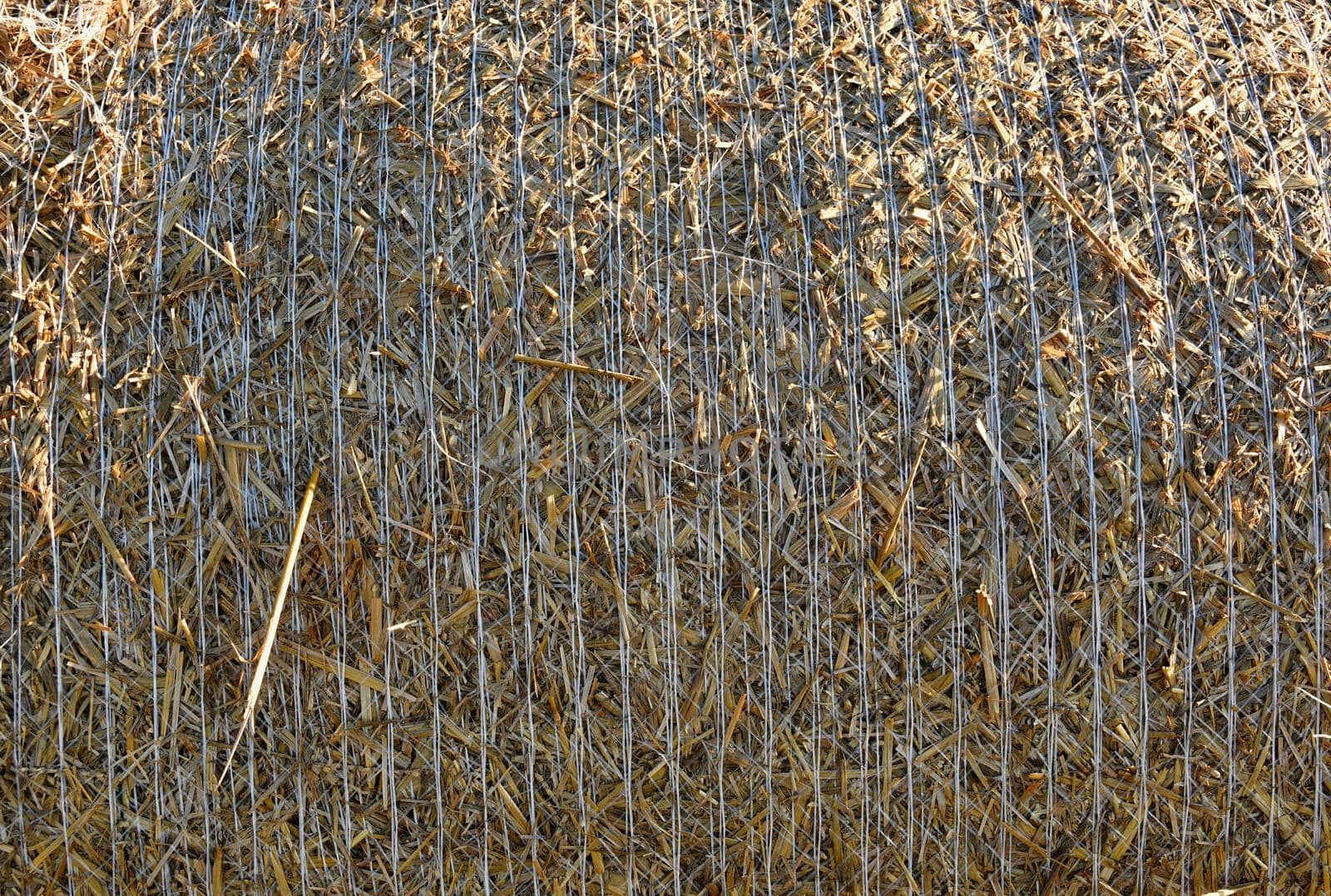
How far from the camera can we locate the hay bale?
117cm

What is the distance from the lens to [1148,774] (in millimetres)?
1192

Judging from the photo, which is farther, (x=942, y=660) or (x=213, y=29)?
(x=213, y=29)

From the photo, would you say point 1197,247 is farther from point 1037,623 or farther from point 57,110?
point 57,110

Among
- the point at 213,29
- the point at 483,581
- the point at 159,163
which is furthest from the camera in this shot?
the point at 213,29

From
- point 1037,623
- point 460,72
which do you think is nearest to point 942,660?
point 1037,623

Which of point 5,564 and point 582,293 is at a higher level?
point 582,293

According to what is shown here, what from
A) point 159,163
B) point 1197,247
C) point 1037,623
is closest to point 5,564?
point 159,163

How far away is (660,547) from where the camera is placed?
46.1 inches

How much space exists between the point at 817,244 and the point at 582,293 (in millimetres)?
268

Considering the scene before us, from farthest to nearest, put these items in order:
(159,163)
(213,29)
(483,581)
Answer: (213,29)
(159,163)
(483,581)

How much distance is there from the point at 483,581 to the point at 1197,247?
887 millimetres

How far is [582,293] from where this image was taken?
1.21m

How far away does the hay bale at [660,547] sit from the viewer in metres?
1.17

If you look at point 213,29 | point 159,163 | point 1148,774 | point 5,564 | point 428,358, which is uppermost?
point 213,29
